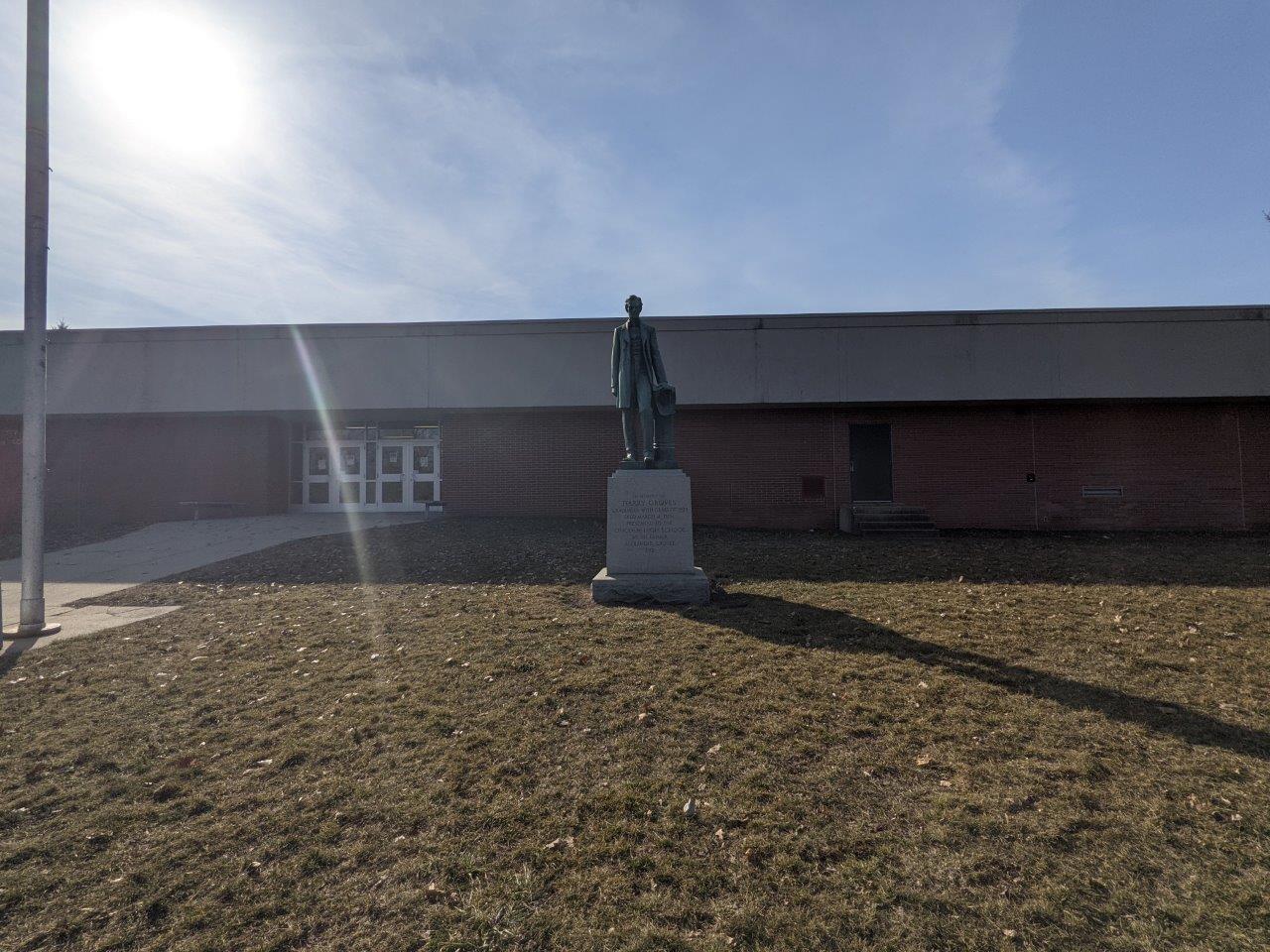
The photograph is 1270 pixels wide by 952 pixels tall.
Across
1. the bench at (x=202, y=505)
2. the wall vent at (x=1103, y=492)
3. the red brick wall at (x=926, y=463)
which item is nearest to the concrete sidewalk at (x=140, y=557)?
the bench at (x=202, y=505)

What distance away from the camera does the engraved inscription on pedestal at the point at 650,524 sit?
7648 millimetres

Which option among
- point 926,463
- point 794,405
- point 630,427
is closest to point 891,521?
point 926,463

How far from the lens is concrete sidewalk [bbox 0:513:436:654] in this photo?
732cm

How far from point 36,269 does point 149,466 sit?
12112 mm

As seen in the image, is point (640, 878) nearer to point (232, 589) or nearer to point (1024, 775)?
point (1024, 775)

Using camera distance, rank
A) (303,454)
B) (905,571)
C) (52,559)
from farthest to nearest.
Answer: (303,454) < (52,559) < (905,571)

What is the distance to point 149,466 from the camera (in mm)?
16812

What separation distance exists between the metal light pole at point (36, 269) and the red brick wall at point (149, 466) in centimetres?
1111

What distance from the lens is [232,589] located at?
8.59 metres

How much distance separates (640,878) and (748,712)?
5.49 ft

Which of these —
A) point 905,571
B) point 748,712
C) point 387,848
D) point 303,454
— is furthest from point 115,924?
point 303,454

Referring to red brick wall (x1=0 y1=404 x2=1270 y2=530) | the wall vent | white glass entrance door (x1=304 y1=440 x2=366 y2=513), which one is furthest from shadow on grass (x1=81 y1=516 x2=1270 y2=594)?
white glass entrance door (x1=304 y1=440 x2=366 y2=513)

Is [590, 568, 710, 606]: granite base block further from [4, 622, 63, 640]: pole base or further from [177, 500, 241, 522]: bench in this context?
[177, 500, 241, 522]: bench

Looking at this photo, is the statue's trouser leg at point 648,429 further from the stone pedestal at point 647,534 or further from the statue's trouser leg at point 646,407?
the stone pedestal at point 647,534
